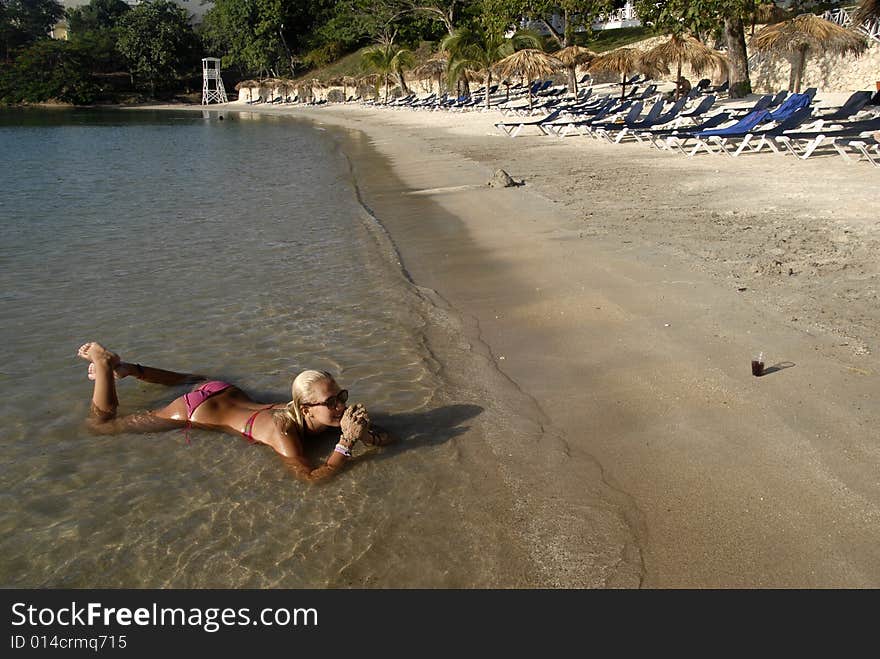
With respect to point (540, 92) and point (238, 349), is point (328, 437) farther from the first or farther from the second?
point (540, 92)

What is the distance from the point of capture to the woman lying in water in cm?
359

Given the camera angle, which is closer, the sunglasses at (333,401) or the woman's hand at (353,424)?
the woman's hand at (353,424)

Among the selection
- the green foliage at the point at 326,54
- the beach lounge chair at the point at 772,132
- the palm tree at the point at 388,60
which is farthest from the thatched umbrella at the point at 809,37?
the green foliage at the point at 326,54

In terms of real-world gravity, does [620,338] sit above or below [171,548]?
above

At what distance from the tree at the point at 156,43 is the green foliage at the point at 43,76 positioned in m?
5.98

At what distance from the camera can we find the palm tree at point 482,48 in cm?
3312

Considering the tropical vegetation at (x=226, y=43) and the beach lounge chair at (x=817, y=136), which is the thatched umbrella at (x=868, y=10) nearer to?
the beach lounge chair at (x=817, y=136)

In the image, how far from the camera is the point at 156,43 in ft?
269

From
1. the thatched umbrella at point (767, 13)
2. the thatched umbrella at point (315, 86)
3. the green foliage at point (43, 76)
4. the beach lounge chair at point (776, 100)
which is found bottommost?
the beach lounge chair at point (776, 100)

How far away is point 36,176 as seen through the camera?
1797 centimetres

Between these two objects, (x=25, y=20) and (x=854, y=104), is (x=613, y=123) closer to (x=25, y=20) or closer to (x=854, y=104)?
(x=854, y=104)
